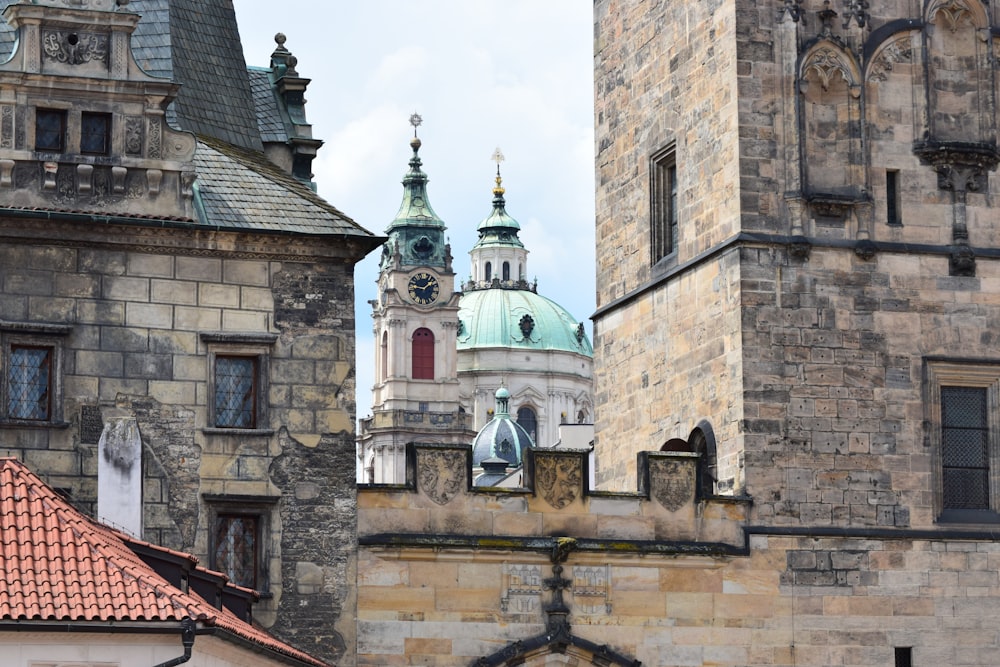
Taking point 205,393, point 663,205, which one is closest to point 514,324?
point 663,205

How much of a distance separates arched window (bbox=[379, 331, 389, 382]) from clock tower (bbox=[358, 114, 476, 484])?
62mm

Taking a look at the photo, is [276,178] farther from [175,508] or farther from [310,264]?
[175,508]

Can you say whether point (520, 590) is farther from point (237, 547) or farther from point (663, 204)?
point (663, 204)

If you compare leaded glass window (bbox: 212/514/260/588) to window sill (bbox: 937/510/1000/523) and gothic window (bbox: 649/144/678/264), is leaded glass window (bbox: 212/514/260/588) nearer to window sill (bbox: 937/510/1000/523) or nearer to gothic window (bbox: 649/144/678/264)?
gothic window (bbox: 649/144/678/264)

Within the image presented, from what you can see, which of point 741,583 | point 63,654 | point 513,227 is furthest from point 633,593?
point 513,227

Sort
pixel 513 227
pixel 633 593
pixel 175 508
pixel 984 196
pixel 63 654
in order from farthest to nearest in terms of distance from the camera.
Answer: pixel 513 227, pixel 984 196, pixel 633 593, pixel 175 508, pixel 63 654

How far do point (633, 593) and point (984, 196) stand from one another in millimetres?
7313

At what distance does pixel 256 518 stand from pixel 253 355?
194cm

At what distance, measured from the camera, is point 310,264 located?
1230 inches

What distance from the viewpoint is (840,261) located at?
1330 inches

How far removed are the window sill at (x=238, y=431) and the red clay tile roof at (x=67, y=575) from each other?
4.34 m

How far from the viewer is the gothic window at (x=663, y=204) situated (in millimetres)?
36062

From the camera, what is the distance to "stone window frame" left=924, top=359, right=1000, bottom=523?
33531 mm

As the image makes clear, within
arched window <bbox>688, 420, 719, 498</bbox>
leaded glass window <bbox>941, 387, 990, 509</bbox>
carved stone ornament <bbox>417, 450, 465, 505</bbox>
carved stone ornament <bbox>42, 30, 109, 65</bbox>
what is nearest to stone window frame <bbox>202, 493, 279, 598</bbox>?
carved stone ornament <bbox>417, 450, 465, 505</bbox>
